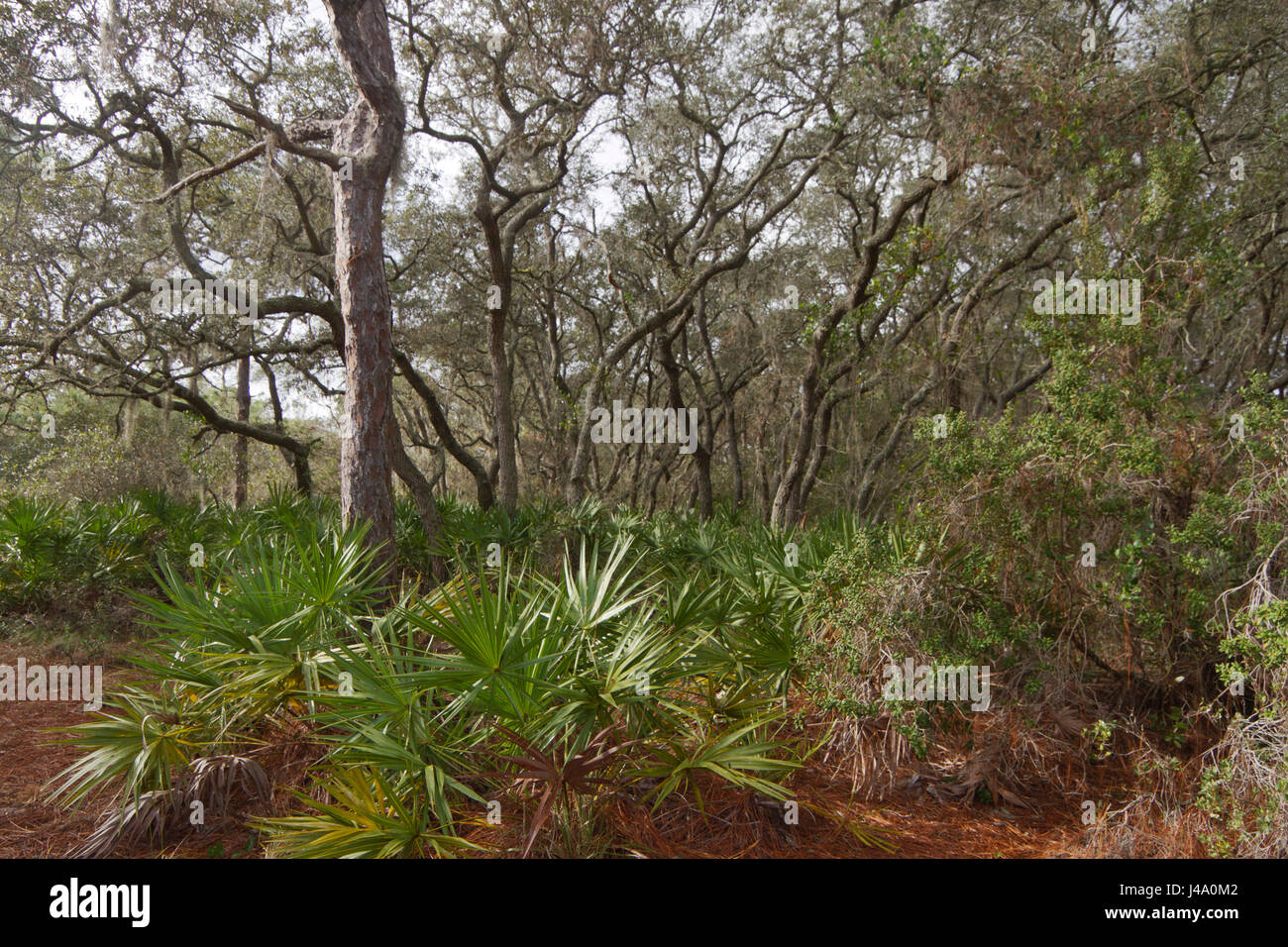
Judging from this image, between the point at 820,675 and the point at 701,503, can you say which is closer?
the point at 820,675

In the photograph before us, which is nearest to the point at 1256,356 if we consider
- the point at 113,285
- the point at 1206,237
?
the point at 1206,237

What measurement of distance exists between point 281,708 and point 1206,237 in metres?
6.96

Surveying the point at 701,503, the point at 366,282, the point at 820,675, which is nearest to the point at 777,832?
the point at 820,675

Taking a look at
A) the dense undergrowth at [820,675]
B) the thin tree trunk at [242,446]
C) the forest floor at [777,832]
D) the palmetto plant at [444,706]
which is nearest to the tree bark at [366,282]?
the dense undergrowth at [820,675]

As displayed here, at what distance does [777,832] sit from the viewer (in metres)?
4.16

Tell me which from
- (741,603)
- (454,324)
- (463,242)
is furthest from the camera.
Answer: (454,324)

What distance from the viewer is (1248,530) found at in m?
4.43

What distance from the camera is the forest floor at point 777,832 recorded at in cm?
394

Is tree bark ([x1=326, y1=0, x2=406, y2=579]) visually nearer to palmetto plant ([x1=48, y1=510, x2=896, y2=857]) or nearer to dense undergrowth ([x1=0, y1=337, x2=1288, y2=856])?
dense undergrowth ([x1=0, y1=337, x2=1288, y2=856])

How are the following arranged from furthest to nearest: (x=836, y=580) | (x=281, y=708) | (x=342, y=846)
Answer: (x=836, y=580) → (x=281, y=708) → (x=342, y=846)

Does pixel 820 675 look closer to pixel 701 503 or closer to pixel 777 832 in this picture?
pixel 777 832

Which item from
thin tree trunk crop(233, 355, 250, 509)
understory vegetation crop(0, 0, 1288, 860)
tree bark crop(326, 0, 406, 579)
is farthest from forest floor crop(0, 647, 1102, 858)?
thin tree trunk crop(233, 355, 250, 509)

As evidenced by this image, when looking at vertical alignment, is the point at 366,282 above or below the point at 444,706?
above

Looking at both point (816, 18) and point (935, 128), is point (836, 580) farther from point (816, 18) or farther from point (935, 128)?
point (816, 18)
